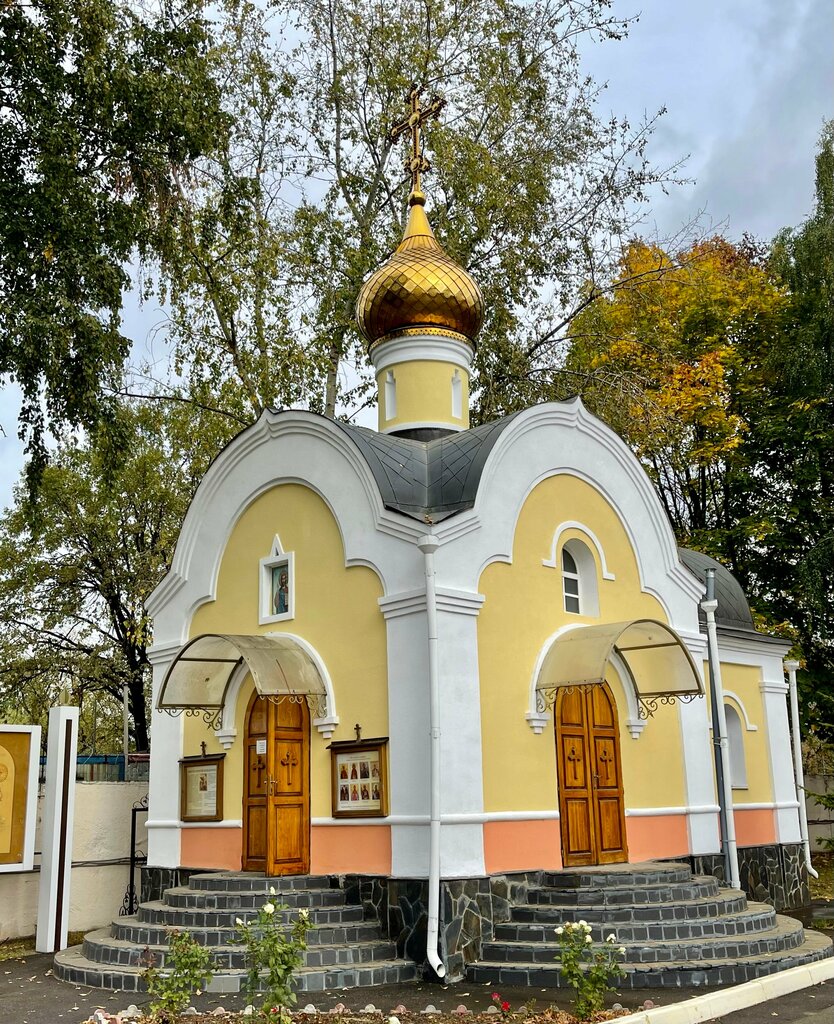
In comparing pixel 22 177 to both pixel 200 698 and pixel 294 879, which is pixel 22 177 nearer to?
pixel 200 698

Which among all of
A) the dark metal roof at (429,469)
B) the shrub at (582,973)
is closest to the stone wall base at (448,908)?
the shrub at (582,973)

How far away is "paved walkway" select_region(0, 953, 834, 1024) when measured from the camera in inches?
284

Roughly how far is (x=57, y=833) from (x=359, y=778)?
353 centimetres

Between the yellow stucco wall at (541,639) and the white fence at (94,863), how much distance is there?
206 inches

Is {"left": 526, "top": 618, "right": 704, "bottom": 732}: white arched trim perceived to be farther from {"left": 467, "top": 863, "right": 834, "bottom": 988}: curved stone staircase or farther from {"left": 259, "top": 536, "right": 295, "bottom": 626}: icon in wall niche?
{"left": 259, "top": 536, "right": 295, "bottom": 626}: icon in wall niche

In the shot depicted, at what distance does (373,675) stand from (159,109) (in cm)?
661

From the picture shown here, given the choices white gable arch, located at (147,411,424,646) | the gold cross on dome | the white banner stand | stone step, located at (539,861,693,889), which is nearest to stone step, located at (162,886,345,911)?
stone step, located at (539,861,693,889)

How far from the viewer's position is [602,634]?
32.9ft

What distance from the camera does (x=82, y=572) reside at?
21781 millimetres

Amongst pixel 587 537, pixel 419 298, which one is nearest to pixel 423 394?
pixel 419 298

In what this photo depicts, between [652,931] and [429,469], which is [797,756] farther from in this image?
[429,469]

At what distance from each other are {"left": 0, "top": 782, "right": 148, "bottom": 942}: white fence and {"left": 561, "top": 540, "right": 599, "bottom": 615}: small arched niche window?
564 centimetres

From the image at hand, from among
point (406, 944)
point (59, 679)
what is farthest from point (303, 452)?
point (59, 679)

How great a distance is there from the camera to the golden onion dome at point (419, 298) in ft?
41.5
